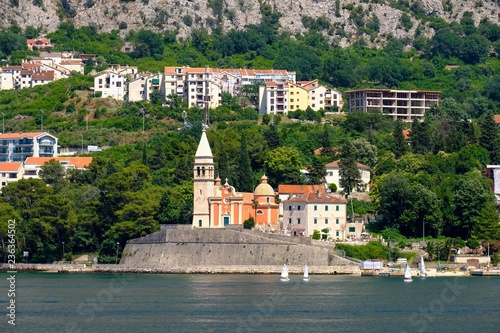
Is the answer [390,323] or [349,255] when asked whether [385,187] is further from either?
[390,323]

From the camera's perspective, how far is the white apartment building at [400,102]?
471ft

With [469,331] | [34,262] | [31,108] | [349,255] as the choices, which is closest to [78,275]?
[34,262]

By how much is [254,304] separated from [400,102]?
71.9 metres

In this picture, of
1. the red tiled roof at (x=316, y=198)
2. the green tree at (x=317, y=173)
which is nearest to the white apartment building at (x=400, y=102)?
the green tree at (x=317, y=173)

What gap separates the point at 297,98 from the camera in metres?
146

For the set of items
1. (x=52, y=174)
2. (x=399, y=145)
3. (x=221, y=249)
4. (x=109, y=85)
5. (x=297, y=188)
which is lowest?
(x=221, y=249)

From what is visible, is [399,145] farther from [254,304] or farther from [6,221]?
[254,304]

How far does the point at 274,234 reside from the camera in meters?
97.9

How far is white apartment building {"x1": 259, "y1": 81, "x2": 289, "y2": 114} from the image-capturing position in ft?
472

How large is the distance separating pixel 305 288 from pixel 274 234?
1354 centimetres

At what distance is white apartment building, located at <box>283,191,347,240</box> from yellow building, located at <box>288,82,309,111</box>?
4225cm

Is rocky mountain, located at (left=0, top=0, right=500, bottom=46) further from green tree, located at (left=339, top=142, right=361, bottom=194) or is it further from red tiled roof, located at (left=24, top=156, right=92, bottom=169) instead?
green tree, located at (left=339, top=142, right=361, bottom=194)

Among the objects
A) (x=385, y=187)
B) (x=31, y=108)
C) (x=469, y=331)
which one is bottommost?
(x=469, y=331)

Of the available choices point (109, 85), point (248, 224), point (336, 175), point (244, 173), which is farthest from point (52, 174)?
point (109, 85)
